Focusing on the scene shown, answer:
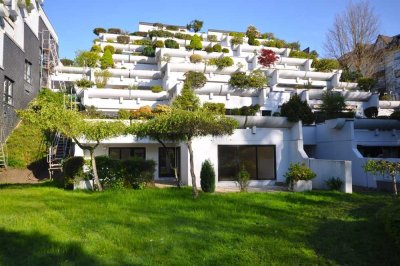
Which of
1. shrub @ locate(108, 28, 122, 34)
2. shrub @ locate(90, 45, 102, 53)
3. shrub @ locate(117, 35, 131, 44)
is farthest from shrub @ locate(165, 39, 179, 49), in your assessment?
shrub @ locate(108, 28, 122, 34)

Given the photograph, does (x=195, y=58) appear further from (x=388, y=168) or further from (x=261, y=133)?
(x=388, y=168)

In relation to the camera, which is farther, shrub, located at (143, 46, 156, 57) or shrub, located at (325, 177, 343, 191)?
shrub, located at (143, 46, 156, 57)

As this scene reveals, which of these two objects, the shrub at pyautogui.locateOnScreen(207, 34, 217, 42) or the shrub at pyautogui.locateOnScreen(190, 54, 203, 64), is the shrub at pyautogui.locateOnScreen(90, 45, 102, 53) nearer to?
the shrub at pyautogui.locateOnScreen(190, 54, 203, 64)

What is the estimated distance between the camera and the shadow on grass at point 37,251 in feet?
19.9

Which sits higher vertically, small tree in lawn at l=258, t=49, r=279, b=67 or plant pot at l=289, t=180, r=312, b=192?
small tree in lawn at l=258, t=49, r=279, b=67

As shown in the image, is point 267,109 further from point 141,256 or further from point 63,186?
point 141,256

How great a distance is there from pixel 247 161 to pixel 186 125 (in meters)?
6.72

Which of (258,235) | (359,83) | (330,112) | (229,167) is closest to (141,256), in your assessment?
(258,235)

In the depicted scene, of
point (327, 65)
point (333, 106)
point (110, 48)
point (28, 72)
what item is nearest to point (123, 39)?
point (110, 48)

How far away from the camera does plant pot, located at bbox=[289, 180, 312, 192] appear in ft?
49.9

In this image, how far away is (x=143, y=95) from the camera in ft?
97.6

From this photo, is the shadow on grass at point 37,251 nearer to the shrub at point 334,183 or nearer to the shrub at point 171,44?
→ the shrub at point 334,183

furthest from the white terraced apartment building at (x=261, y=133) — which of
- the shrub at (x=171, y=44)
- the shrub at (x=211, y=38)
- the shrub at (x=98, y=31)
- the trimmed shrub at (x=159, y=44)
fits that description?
the shrub at (x=98, y=31)

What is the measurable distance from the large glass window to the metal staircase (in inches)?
357
